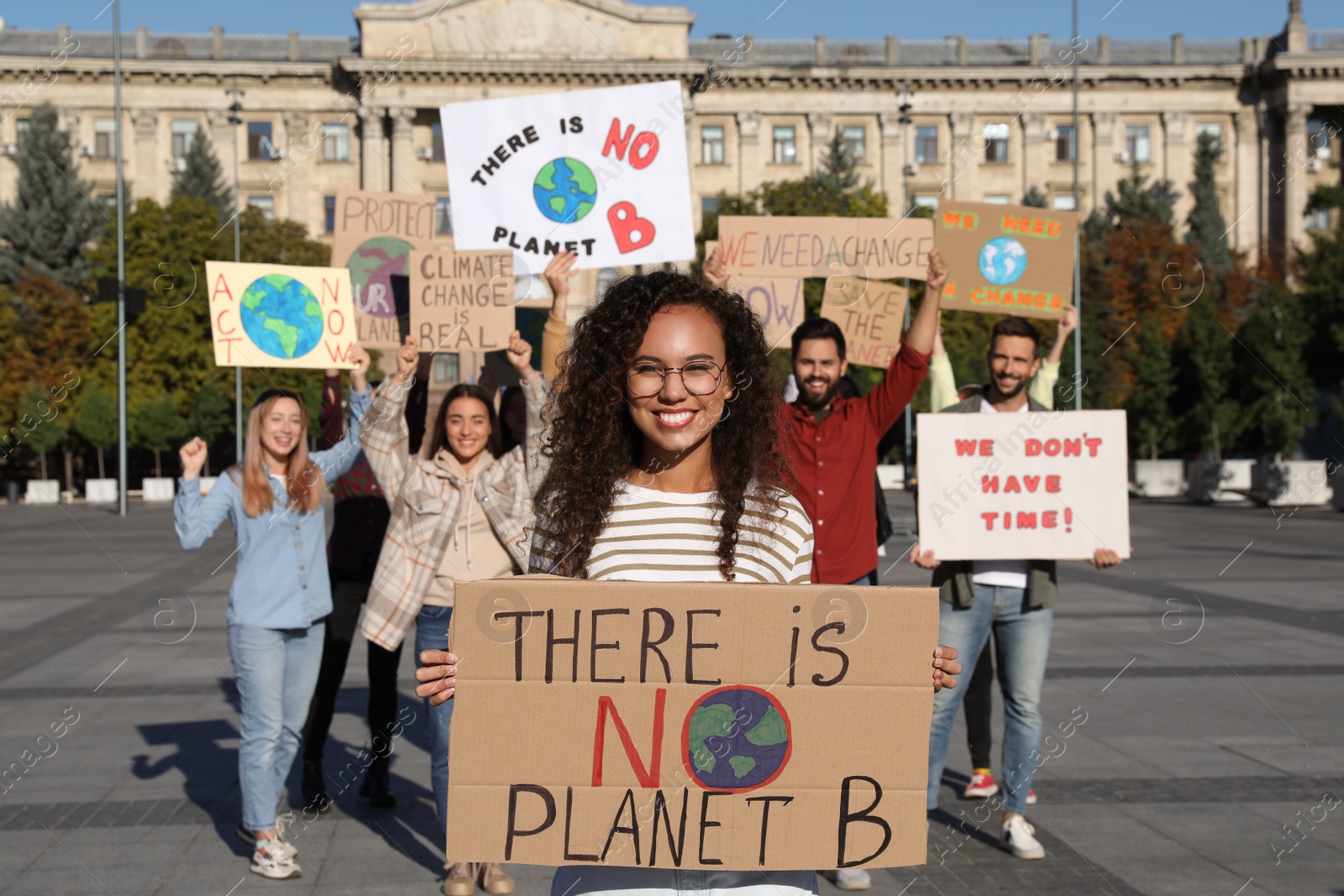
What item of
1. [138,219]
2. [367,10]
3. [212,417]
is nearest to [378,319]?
[212,417]

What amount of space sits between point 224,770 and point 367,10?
64.1 meters

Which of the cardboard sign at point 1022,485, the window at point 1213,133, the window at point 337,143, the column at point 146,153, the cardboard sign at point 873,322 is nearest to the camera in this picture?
the cardboard sign at point 1022,485

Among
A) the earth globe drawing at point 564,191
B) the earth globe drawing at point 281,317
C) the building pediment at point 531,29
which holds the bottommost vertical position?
the earth globe drawing at point 281,317

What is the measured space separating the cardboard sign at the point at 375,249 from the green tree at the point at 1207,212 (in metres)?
61.6

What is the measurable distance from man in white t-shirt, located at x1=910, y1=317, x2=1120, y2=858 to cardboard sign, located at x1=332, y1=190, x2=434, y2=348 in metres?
3.20

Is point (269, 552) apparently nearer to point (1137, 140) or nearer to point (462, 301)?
point (462, 301)

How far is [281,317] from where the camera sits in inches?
282

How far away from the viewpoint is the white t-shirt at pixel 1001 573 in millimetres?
5930

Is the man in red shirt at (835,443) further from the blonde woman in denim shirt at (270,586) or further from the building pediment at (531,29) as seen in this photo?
the building pediment at (531,29)

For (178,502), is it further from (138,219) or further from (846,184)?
(846,184)

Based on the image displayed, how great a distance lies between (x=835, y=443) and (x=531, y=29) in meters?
64.9

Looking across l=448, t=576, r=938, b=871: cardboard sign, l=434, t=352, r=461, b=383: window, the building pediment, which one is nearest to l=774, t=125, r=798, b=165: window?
the building pediment

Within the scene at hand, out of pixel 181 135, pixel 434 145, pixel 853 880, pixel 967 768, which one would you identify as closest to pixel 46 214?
pixel 181 135

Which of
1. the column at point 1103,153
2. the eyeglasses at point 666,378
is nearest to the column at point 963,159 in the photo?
the column at point 1103,153
